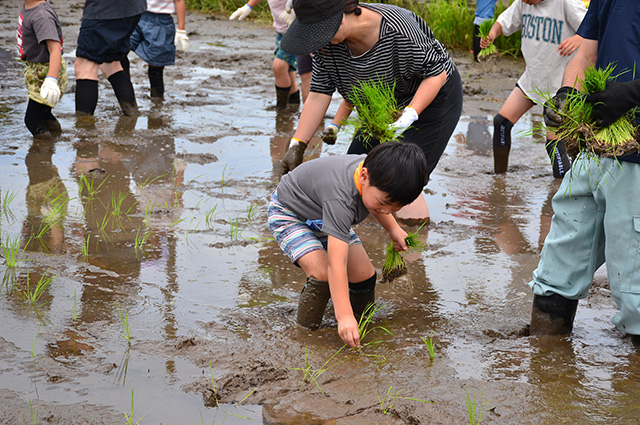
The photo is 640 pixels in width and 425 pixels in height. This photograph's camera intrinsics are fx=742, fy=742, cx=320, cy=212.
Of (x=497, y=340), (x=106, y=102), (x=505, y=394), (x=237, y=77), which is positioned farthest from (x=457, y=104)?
(x=237, y=77)

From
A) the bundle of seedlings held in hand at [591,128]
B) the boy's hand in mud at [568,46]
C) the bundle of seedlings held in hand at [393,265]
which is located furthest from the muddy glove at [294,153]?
the boy's hand in mud at [568,46]

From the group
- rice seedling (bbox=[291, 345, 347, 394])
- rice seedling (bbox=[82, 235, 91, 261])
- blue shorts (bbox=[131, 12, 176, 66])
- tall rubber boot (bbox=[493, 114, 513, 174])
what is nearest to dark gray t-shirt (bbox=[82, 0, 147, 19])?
blue shorts (bbox=[131, 12, 176, 66])

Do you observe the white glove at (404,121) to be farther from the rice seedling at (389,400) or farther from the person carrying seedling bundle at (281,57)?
the person carrying seedling bundle at (281,57)

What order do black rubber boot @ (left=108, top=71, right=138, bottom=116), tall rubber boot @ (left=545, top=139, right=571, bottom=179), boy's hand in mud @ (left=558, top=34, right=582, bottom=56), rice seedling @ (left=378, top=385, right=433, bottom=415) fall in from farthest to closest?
black rubber boot @ (left=108, top=71, right=138, bottom=116) < tall rubber boot @ (left=545, top=139, right=571, bottom=179) < boy's hand in mud @ (left=558, top=34, right=582, bottom=56) < rice seedling @ (left=378, top=385, right=433, bottom=415)

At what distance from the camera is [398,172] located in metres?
2.79

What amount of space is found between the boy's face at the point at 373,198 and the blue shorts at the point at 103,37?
4.50 meters

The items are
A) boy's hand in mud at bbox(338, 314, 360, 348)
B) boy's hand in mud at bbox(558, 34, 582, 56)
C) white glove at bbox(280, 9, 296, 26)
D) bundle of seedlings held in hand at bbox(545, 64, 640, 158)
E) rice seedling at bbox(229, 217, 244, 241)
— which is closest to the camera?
bundle of seedlings held in hand at bbox(545, 64, 640, 158)

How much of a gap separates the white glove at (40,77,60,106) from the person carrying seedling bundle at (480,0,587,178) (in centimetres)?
346

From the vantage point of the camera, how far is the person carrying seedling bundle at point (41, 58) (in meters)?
5.84

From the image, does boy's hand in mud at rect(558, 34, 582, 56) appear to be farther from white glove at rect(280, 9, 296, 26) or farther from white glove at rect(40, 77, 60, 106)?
white glove at rect(40, 77, 60, 106)

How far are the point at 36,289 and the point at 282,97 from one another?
15.5 feet

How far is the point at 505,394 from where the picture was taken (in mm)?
2770

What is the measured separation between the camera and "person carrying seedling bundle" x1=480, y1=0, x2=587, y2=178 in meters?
5.26

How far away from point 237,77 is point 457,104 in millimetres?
5433
